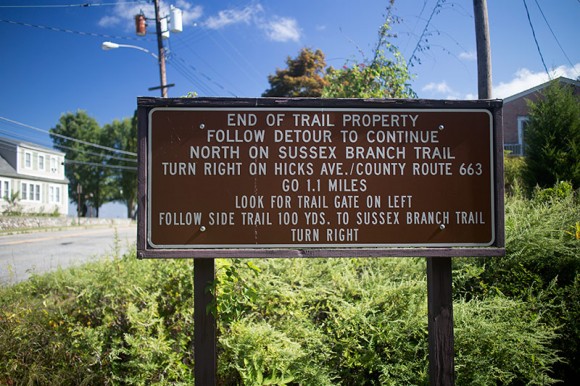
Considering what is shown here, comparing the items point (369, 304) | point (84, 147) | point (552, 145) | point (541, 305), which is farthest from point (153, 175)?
point (84, 147)

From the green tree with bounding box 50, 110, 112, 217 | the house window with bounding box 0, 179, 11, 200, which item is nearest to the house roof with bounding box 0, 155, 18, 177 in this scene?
the house window with bounding box 0, 179, 11, 200

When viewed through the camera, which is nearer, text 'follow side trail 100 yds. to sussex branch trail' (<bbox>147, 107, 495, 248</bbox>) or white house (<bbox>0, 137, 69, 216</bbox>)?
text 'follow side trail 100 yds. to sussex branch trail' (<bbox>147, 107, 495, 248</bbox>)

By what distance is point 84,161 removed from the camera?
191 feet

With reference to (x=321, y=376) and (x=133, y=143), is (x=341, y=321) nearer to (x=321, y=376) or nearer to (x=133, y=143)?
(x=321, y=376)

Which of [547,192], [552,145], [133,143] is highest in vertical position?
[133,143]

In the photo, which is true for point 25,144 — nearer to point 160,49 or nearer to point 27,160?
point 27,160

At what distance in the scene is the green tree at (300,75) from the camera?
1220 inches

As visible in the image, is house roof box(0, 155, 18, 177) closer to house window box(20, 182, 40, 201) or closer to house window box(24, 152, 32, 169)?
house window box(20, 182, 40, 201)

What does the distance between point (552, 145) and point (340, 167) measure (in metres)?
11.5

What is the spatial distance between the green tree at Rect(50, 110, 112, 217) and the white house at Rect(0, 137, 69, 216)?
13.3 meters

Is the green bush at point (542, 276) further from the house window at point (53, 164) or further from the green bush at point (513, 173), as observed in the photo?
the house window at point (53, 164)

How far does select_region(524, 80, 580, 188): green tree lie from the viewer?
1095cm

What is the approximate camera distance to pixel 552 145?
1139 cm

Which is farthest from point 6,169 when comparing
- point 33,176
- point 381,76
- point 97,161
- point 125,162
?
point 381,76
